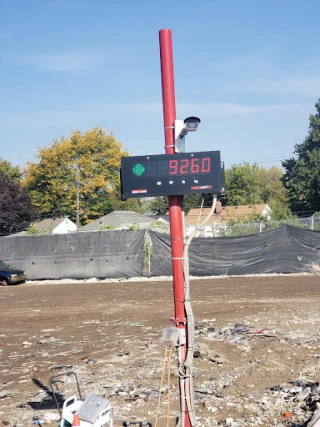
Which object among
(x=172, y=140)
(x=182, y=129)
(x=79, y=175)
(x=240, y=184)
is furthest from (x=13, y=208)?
(x=182, y=129)

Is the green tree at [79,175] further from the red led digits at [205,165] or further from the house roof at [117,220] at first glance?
the red led digits at [205,165]

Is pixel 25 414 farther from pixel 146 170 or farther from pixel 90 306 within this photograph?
pixel 90 306

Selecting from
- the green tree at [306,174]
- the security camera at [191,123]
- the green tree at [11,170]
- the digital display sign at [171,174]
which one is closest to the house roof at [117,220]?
the green tree at [306,174]

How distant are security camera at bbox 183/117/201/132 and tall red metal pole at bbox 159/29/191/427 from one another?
0.24 meters

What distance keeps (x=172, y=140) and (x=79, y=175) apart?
2696 inches

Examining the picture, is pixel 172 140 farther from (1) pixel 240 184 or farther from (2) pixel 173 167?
(1) pixel 240 184

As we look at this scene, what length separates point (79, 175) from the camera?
73.3 meters

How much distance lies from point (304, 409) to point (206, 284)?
15.7 metres

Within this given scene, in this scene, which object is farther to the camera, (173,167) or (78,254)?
(78,254)

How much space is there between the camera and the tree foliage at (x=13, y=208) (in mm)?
63688

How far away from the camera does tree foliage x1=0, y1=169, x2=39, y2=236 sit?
63688 mm

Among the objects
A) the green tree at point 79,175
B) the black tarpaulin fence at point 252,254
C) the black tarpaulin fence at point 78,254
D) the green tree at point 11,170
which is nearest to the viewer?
the black tarpaulin fence at point 252,254

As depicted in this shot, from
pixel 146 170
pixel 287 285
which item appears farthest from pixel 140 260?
pixel 146 170

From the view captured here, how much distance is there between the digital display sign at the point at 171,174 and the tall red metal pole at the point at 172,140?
0.67 feet
